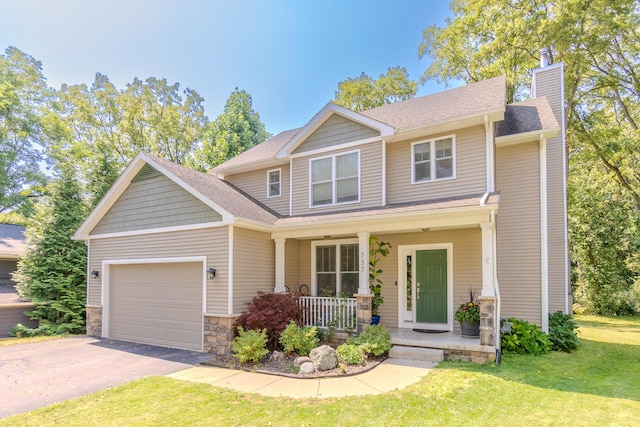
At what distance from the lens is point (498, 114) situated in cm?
816

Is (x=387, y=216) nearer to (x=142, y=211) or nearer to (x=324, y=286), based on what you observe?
(x=324, y=286)

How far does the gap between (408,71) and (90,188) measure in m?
18.7

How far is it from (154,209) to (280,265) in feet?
12.6

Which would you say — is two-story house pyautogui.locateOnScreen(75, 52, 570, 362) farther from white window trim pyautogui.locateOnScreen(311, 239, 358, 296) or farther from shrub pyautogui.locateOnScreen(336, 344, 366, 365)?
shrub pyautogui.locateOnScreen(336, 344, 366, 365)

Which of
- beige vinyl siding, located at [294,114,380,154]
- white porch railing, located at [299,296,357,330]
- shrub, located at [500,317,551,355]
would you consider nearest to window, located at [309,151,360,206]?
beige vinyl siding, located at [294,114,380,154]

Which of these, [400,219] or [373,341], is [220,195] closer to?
[400,219]

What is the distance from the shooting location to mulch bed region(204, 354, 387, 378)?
21.3 ft

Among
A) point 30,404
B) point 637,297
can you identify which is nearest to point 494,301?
point 30,404

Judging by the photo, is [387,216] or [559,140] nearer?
[387,216]

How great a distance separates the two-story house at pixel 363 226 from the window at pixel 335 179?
0.04 meters

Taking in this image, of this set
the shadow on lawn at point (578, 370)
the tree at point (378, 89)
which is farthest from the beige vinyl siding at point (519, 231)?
the tree at point (378, 89)

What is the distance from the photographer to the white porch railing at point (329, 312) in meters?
8.58

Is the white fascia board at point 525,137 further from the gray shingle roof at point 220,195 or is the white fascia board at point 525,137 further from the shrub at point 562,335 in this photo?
the gray shingle roof at point 220,195

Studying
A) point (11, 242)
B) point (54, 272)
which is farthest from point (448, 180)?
point (11, 242)
